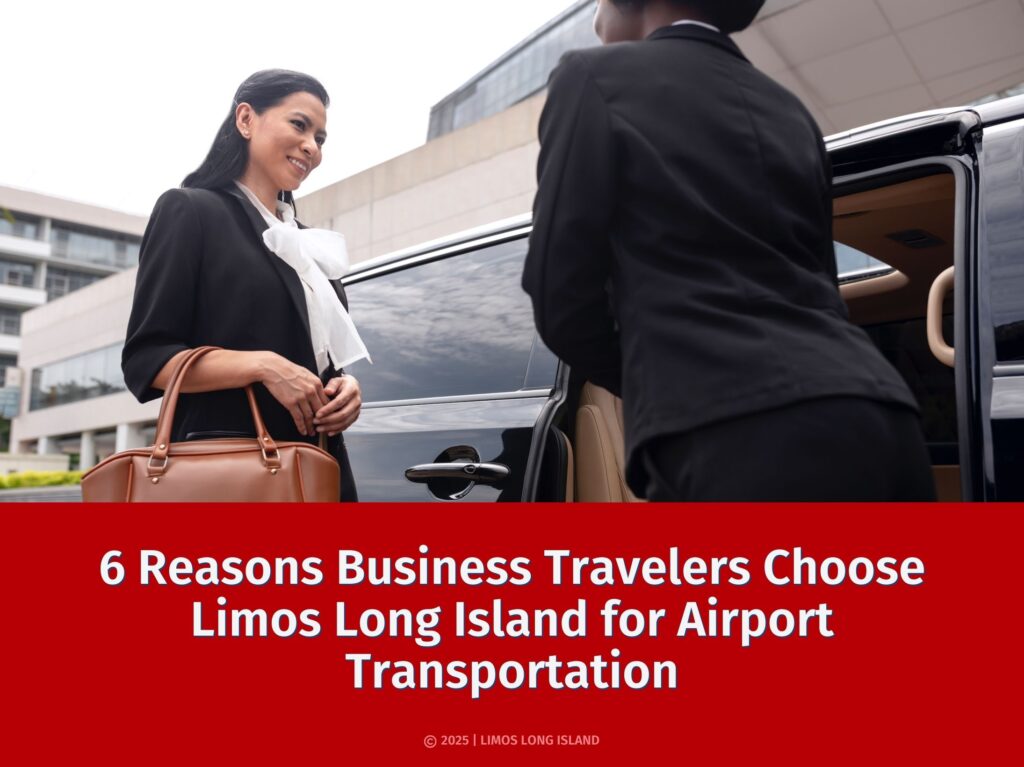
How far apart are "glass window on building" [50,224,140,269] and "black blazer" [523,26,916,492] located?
60487 mm

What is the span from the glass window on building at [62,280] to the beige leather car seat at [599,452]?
59649mm

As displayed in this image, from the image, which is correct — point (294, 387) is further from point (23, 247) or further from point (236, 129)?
point (23, 247)

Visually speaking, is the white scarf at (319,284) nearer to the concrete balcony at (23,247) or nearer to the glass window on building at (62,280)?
the concrete balcony at (23,247)

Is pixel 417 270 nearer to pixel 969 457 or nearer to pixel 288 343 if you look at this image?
pixel 288 343

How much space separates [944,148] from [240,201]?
1.27m

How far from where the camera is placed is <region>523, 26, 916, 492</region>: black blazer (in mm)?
966

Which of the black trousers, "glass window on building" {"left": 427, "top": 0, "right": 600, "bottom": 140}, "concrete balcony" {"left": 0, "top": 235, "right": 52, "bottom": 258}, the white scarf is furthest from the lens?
"concrete balcony" {"left": 0, "top": 235, "right": 52, "bottom": 258}

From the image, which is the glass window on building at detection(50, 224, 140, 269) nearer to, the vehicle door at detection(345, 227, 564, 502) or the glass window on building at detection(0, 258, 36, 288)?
the glass window on building at detection(0, 258, 36, 288)

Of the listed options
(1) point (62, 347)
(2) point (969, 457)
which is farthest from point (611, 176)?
(1) point (62, 347)

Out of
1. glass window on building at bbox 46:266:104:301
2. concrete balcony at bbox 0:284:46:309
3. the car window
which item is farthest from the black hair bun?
glass window on building at bbox 46:266:104:301

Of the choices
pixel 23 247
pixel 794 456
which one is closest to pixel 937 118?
pixel 794 456

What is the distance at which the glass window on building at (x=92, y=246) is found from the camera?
54938 millimetres

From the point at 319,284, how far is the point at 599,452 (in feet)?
3.06

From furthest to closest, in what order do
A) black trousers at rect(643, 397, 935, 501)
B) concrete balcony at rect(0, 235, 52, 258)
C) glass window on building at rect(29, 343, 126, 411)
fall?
concrete balcony at rect(0, 235, 52, 258) → glass window on building at rect(29, 343, 126, 411) → black trousers at rect(643, 397, 935, 501)
